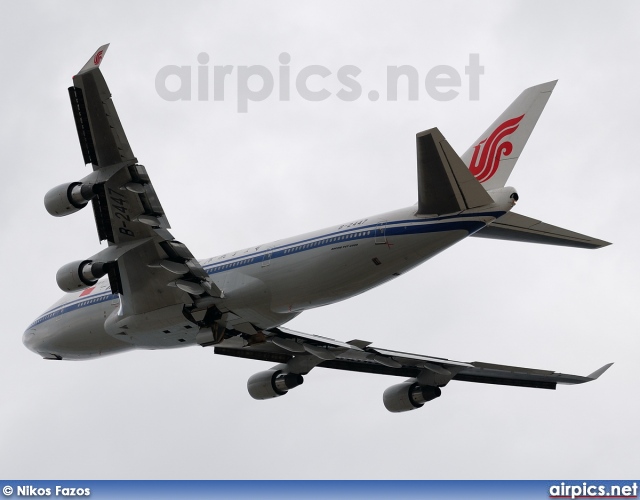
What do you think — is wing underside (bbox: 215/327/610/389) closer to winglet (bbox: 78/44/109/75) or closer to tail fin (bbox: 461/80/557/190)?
tail fin (bbox: 461/80/557/190)

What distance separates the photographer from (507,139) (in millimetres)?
28625

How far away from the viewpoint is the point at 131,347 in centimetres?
3247

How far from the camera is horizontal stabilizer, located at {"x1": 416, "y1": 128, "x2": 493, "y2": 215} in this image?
2445 centimetres

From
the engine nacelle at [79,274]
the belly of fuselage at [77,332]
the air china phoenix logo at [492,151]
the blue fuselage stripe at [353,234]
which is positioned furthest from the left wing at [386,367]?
the air china phoenix logo at [492,151]

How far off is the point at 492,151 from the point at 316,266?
565 cm

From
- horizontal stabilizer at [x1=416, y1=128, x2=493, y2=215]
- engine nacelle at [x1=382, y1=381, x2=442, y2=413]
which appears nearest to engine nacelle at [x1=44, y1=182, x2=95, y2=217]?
horizontal stabilizer at [x1=416, y1=128, x2=493, y2=215]

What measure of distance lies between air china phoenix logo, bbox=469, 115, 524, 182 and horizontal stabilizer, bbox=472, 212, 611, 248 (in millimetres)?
1837

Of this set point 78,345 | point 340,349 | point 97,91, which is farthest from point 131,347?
point 97,91

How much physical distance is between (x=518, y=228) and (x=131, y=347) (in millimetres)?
12614

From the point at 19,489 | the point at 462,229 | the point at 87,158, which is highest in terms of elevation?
the point at 87,158

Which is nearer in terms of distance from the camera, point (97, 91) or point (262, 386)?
point (97, 91)

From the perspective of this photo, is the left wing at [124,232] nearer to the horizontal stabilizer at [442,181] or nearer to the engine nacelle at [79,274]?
the engine nacelle at [79,274]

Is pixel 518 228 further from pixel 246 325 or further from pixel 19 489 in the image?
pixel 19 489

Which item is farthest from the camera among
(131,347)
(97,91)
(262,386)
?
(262,386)
